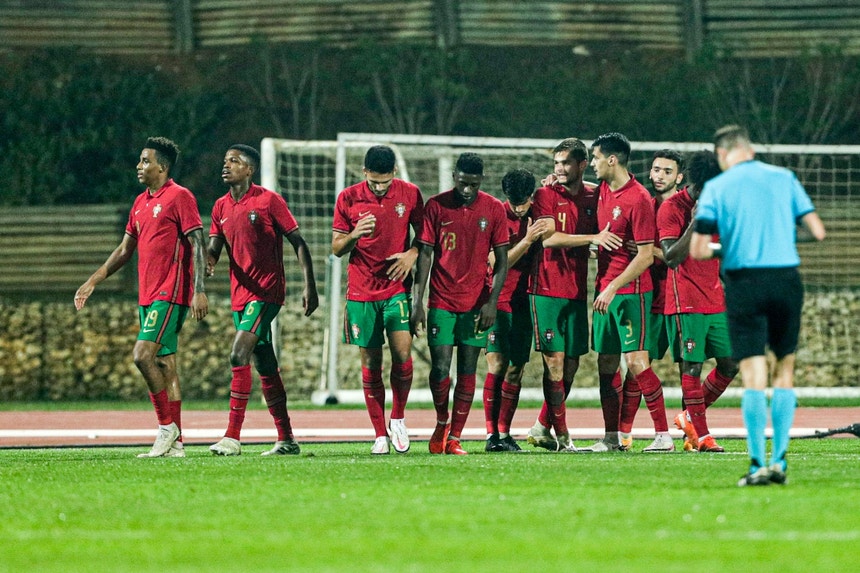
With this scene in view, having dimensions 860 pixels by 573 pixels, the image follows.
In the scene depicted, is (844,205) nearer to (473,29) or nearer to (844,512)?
(473,29)

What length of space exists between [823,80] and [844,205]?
4.74m

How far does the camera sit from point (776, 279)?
7.74 meters

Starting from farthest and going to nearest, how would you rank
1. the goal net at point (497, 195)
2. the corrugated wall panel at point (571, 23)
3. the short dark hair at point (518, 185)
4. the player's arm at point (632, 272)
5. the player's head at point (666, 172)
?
1. the corrugated wall panel at point (571, 23)
2. the goal net at point (497, 195)
3. the player's head at point (666, 172)
4. the short dark hair at point (518, 185)
5. the player's arm at point (632, 272)

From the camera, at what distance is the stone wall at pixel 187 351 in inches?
877

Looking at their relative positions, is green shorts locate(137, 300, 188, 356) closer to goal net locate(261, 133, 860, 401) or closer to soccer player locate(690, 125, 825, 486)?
soccer player locate(690, 125, 825, 486)

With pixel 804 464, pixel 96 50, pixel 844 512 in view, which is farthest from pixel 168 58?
pixel 844 512

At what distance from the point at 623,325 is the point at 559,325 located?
0.47m

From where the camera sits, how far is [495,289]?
10.7m

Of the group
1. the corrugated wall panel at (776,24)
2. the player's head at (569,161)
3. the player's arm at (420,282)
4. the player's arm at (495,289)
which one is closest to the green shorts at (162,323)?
the player's arm at (420,282)

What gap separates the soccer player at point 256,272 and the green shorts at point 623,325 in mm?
2114

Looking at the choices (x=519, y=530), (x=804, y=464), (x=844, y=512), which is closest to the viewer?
(x=519, y=530)

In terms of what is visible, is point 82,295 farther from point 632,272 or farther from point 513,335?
point 632,272

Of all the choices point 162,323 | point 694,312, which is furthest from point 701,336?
point 162,323

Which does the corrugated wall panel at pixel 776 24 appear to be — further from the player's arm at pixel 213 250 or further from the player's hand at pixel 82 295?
the player's hand at pixel 82 295
